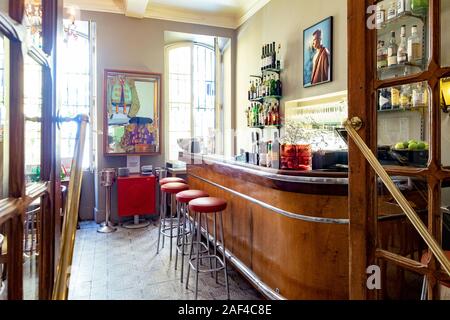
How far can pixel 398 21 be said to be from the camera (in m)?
2.00

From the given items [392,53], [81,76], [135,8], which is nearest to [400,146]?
[392,53]

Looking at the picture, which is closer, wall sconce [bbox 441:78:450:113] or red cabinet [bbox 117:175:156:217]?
wall sconce [bbox 441:78:450:113]

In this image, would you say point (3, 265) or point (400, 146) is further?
point (400, 146)

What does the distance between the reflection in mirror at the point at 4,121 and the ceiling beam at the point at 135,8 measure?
428cm

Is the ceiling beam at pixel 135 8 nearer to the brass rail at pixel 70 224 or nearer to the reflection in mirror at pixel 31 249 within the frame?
the brass rail at pixel 70 224

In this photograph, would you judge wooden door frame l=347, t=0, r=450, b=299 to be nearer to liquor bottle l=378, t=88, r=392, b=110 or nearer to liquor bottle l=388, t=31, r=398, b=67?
liquor bottle l=378, t=88, r=392, b=110

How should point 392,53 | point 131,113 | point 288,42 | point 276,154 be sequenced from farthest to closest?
point 131,113 → point 288,42 → point 276,154 → point 392,53

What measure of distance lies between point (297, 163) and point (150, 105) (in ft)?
11.7

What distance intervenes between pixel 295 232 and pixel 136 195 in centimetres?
335

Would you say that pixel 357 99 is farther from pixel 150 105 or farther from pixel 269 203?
pixel 150 105

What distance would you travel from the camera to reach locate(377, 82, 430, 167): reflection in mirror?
43.0 inches

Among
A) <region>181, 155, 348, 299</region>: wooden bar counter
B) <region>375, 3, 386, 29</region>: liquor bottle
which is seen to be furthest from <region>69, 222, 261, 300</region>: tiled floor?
<region>375, 3, 386, 29</region>: liquor bottle

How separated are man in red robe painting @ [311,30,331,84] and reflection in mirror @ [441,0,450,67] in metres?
2.52

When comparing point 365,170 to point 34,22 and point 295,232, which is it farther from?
point 34,22
